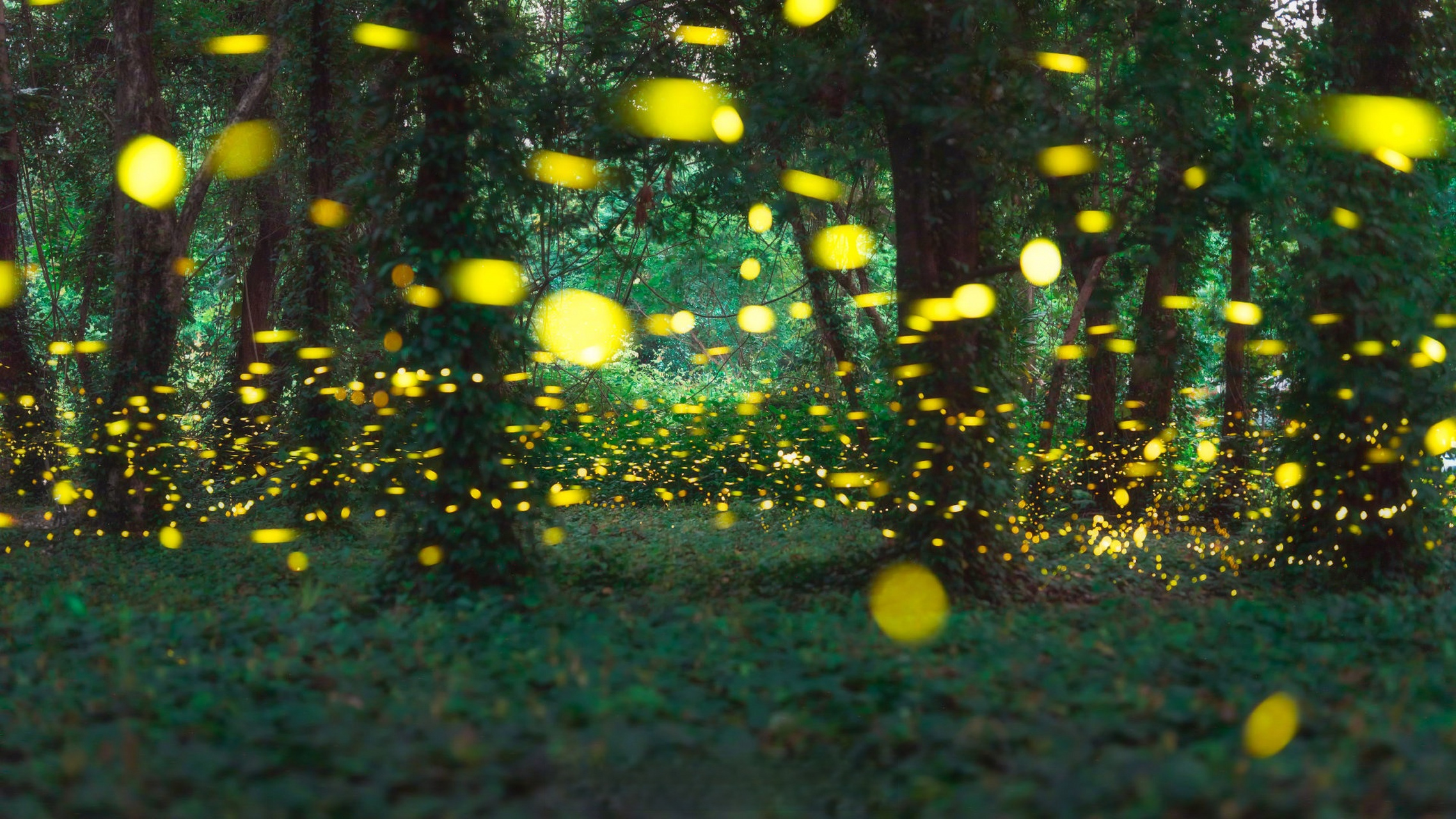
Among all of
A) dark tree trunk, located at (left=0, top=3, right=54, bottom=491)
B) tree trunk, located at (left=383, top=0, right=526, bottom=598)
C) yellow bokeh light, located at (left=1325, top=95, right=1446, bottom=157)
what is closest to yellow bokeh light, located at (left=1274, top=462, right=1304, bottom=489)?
yellow bokeh light, located at (left=1325, top=95, right=1446, bottom=157)

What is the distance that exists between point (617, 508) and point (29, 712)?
11447 millimetres

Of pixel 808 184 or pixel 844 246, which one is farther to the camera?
pixel 844 246

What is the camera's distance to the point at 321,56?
11.5 metres

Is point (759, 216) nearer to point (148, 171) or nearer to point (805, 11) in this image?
point (805, 11)

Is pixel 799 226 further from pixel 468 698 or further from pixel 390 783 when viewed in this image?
pixel 390 783

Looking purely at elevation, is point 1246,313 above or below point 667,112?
below

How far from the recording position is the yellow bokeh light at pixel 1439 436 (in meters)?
7.42

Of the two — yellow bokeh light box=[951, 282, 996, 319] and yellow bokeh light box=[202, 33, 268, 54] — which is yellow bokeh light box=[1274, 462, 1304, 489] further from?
yellow bokeh light box=[202, 33, 268, 54]

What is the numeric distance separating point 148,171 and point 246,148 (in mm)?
2132

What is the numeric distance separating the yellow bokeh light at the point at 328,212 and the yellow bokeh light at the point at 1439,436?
28.4 feet

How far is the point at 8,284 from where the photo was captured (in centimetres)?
1436

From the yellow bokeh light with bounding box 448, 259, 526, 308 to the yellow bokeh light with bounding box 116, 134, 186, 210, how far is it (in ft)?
17.4

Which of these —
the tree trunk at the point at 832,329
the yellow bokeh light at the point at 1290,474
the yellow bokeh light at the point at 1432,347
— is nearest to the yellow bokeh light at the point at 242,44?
the tree trunk at the point at 832,329

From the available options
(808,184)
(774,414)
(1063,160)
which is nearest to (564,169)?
(808,184)
